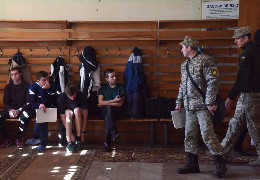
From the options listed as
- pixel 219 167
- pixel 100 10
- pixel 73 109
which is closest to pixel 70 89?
pixel 73 109

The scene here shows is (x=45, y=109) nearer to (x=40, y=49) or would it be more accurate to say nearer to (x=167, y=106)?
(x=40, y=49)

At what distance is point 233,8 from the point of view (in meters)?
5.99

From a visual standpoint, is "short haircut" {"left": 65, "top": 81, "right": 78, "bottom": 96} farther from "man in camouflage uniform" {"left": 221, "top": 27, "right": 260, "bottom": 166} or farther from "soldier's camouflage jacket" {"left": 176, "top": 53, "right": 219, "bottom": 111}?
"man in camouflage uniform" {"left": 221, "top": 27, "right": 260, "bottom": 166}

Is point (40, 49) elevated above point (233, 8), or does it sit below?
below

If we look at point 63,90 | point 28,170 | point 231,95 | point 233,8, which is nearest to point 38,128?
point 63,90

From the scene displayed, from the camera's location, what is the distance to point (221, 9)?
6.01 metres

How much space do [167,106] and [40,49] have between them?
2203 mm

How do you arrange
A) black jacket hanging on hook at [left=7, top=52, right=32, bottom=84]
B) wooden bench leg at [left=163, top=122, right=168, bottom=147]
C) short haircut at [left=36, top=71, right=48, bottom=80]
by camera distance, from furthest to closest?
black jacket hanging on hook at [left=7, top=52, right=32, bottom=84] → wooden bench leg at [left=163, top=122, right=168, bottom=147] → short haircut at [left=36, top=71, right=48, bottom=80]

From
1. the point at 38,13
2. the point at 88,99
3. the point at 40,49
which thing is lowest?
the point at 88,99

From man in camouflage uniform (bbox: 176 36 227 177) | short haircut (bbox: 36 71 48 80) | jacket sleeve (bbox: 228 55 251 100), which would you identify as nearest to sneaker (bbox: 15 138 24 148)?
short haircut (bbox: 36 71 48 80)

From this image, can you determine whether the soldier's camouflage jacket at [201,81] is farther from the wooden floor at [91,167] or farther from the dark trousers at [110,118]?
the dark trousers at [110,118]

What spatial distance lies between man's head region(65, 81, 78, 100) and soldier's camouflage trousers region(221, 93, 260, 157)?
2.24 metres

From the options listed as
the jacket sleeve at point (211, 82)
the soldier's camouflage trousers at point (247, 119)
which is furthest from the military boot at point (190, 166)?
the jacket sleeve at point (211, 82)

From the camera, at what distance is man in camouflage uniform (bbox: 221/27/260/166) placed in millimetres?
4402
